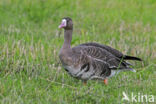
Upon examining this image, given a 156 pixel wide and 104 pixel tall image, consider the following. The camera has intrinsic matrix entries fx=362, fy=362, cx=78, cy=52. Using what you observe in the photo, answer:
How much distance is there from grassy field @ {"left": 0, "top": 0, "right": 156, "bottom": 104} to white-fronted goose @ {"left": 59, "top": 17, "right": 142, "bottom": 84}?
8.4 inches

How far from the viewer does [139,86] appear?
21.6 ft

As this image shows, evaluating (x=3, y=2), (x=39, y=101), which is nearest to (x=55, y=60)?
(x=39, y=101)

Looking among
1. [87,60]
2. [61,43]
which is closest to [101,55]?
[87,60]

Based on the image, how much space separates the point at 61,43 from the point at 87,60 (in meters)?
2.76

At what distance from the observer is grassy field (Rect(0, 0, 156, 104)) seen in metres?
5.82

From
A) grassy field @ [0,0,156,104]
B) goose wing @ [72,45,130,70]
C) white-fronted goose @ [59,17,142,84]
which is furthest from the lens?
goose wing @ [72,45,130,70]

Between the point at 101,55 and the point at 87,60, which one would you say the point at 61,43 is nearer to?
the point at 101,55

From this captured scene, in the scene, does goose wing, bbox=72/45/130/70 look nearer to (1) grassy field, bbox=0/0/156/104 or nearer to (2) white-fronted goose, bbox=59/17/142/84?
(2) white-fronted goose, bbox=59/17/142/84

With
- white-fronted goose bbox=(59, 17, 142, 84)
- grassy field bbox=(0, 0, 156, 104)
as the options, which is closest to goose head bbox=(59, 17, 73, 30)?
white-fronted goose bbox=(59, 17, 142, 84)

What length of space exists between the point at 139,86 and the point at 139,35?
4.60 metres

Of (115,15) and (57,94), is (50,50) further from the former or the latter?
(115,15)

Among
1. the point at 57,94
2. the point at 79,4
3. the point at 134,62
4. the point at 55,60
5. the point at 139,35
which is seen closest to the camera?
the point at 57,94

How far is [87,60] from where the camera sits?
655 centimetres

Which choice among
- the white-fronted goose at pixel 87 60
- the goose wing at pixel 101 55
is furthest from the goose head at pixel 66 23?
the goose wing at pixel 101 55
